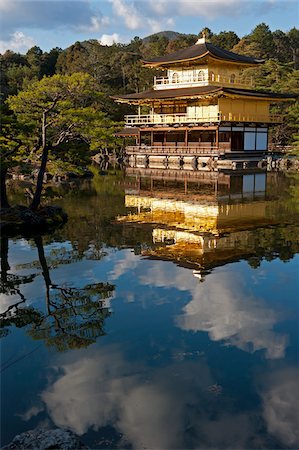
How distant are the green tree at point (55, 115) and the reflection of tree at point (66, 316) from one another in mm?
8329

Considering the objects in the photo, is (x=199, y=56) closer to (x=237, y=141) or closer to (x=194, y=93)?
(x=194, y=93)

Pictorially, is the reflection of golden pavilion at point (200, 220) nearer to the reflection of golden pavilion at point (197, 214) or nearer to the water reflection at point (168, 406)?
the reflection of golden pavilion at point (197, 214)

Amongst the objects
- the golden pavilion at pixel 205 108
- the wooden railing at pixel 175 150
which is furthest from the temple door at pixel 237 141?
the wooden railing at pixel 175 150

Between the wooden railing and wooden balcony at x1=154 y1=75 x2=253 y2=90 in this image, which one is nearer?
the wooden railing

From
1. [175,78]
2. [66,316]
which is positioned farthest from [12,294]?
[175,78]

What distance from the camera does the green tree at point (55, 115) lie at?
59.9 feet

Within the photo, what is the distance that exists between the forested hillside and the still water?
3425cm

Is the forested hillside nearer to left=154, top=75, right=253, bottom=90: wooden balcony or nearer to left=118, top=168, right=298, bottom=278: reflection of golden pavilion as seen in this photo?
left=154, top=75, right=253, bottom=90: wooden balcony

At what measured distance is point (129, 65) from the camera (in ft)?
257

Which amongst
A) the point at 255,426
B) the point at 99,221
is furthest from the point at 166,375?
the point at 99,221

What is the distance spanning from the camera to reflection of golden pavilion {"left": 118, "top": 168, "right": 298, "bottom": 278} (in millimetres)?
14164

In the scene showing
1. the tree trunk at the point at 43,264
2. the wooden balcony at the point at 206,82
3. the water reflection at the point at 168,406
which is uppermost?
the wooden balcony at the point at 206,82

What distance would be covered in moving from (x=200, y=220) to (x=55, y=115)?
7.48 metres

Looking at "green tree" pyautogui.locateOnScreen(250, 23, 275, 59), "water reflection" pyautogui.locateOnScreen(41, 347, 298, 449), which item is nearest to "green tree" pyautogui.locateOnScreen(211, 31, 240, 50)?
"green tree" pyautogui.locateOnScreen(250, 23, 275, 59)
